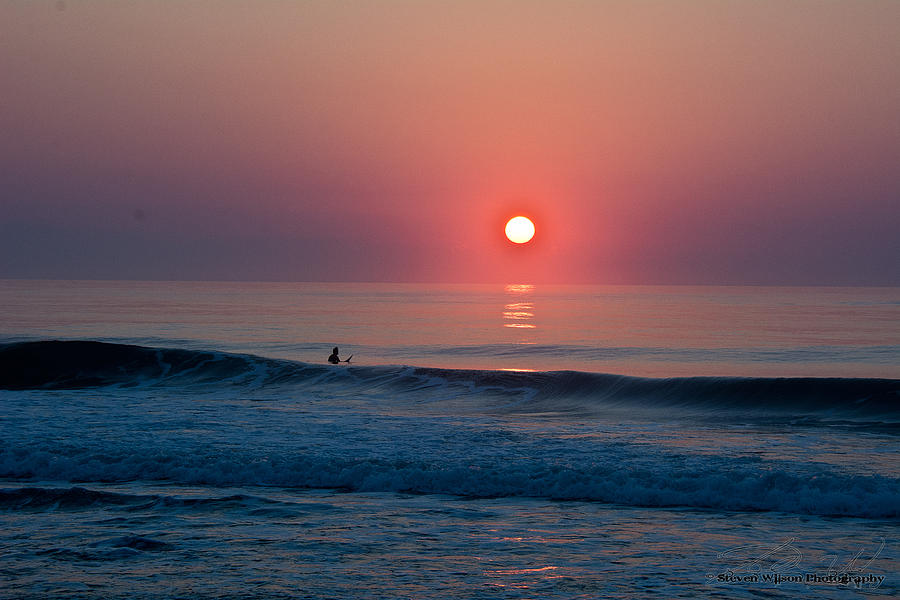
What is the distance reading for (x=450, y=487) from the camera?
12.8 meters

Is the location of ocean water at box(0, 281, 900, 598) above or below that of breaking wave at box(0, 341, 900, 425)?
below

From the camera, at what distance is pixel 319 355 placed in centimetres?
4241

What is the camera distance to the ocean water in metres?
8.30

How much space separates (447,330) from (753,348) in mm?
25587

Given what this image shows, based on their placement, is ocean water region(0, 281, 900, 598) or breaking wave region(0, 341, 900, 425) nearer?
ocean water region(0, 281, 900, 598)

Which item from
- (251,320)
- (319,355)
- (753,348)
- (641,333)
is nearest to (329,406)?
(319,355)
